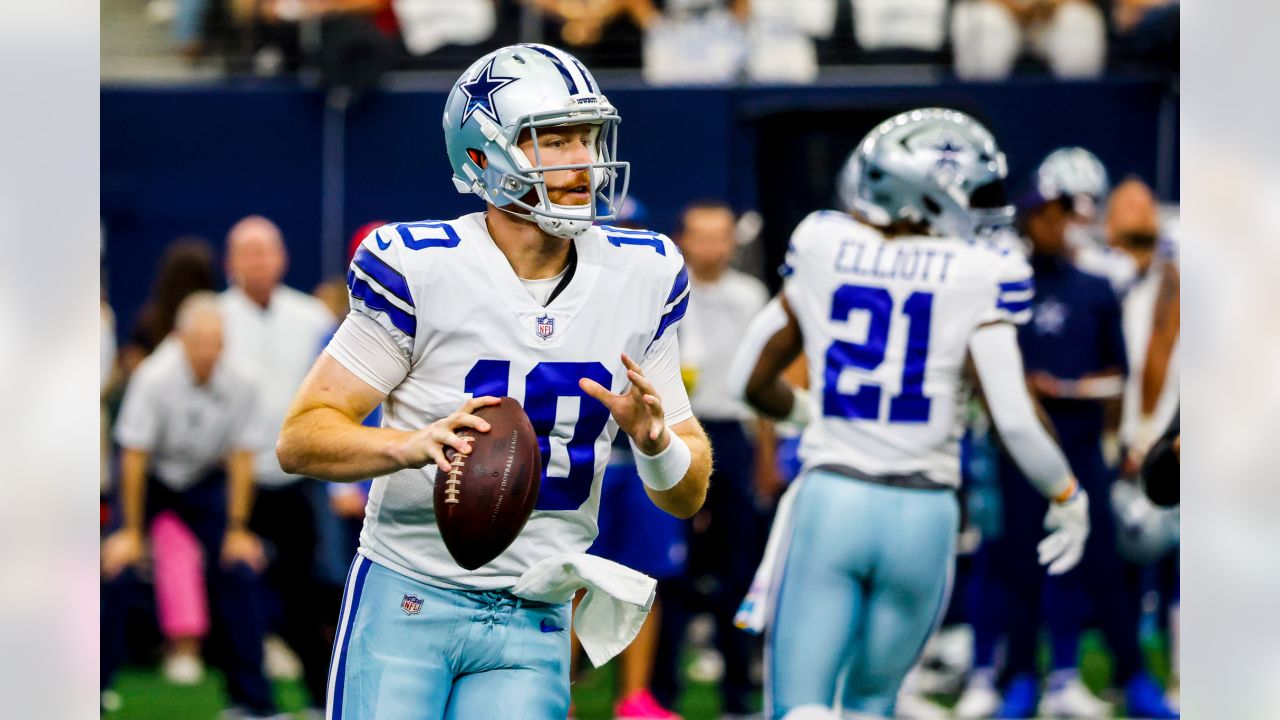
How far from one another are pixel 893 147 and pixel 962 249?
34 cm

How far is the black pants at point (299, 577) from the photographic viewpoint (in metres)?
6.58

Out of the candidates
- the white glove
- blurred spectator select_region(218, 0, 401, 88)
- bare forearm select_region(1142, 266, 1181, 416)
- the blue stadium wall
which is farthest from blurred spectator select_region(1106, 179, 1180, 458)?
blurred spectator select_region(218, 0, 401, 88)

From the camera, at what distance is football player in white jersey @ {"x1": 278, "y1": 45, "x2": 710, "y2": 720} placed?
9.36 feet

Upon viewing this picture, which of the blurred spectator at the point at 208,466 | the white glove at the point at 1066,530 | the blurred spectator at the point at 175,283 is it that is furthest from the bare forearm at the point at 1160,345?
the blurred spectator at the point at 175,283

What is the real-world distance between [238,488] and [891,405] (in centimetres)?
315

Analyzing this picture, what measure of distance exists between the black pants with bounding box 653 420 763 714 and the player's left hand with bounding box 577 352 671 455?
368 centimetres

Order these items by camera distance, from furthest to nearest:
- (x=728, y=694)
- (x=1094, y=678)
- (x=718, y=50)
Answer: (x=718, y=50) → (x=1094, y=678) → (x=728, y=694)

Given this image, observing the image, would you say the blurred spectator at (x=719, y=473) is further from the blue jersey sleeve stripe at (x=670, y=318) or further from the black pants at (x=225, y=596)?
the blue jersey sleeve stripe at (x=670, y=318)

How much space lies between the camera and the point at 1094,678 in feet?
24.8

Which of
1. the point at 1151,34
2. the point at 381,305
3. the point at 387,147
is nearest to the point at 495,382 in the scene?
the point at 381,305

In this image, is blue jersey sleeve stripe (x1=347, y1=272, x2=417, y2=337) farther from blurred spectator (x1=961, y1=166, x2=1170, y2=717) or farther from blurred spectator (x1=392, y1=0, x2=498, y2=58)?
blurred spectator (x1=392, y1=0, x2=498, y2=58)
